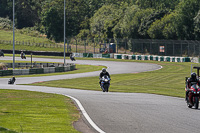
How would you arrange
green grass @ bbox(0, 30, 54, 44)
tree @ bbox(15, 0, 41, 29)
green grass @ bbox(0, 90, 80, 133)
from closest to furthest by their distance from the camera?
green grass @ bbox(0, 90, 80, 133)
green grass @ bbox(0, 30, 54, 44)
tree @ bbox(15, 0, 41, 29)

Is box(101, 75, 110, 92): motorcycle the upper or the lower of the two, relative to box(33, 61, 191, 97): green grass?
upper

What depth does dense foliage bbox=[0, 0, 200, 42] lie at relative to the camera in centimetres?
8588

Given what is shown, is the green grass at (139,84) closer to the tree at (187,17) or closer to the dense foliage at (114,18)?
the tree at (187,17)

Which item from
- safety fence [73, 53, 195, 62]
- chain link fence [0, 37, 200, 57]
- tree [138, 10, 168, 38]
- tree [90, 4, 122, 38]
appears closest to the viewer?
safety fence [73, 53, 195, 62]

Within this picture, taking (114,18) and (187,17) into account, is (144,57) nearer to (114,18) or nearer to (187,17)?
(187,17)

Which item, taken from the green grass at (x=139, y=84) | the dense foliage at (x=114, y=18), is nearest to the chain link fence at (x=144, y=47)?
the dense foliage at (x=114, y=18)

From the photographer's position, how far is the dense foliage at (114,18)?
8588cm

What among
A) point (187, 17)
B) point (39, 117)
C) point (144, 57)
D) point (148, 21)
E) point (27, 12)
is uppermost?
point (27, 12)

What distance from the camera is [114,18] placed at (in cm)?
11512

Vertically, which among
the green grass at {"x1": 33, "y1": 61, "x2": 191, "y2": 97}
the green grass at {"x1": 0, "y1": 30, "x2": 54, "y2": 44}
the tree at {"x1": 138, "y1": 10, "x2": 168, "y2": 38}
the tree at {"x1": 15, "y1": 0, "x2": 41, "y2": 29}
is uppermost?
the tree at {"x1": 15, "y1": 0, "x2": 41, "y2": 29}

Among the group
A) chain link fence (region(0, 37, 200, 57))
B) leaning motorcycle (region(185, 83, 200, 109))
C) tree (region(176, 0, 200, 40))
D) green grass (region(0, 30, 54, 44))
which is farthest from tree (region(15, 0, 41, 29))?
leaning motorcycle (region(185, 83, 200, 109))

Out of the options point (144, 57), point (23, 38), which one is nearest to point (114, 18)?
point (23, 38)

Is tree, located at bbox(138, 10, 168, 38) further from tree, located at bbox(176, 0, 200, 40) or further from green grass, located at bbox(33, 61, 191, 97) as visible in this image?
green grass, located at bbox(33, 61, 191, 97)

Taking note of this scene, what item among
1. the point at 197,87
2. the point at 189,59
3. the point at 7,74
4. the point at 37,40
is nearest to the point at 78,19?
the point at 37,40
